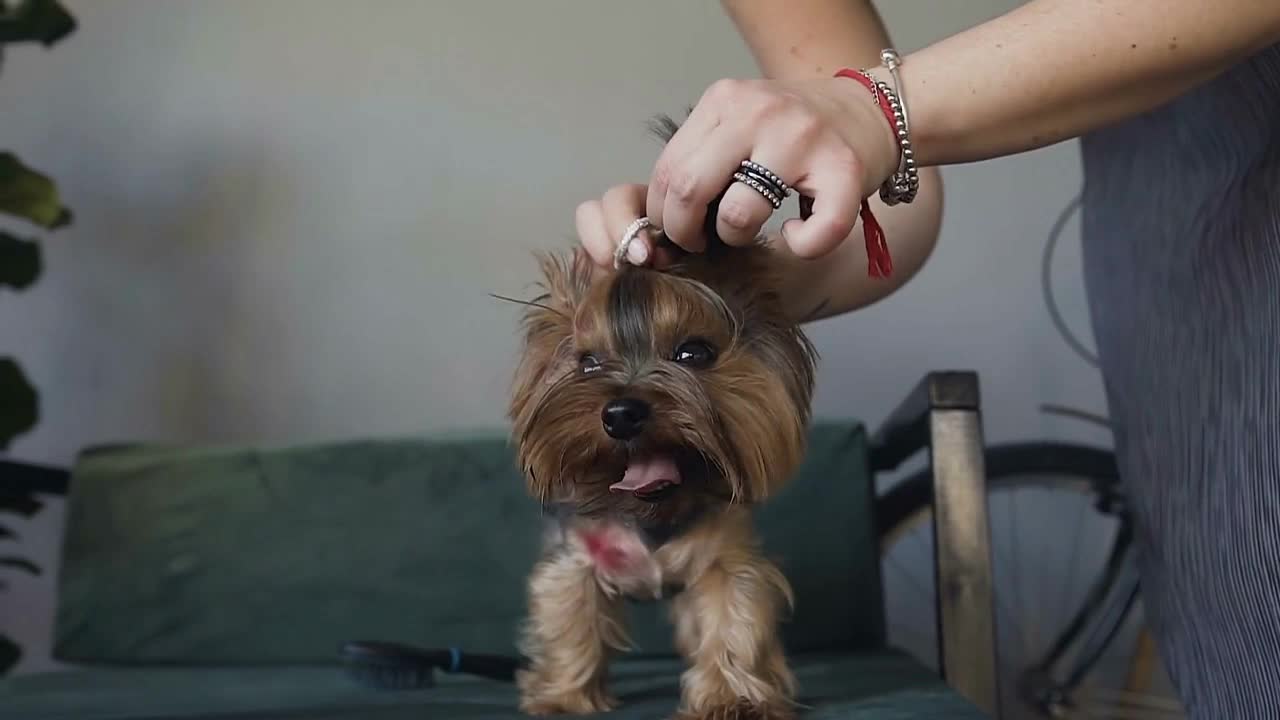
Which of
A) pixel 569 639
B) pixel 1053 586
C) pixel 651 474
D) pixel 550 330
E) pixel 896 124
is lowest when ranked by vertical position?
pixel 1053 586

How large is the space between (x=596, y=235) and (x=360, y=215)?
125 cm

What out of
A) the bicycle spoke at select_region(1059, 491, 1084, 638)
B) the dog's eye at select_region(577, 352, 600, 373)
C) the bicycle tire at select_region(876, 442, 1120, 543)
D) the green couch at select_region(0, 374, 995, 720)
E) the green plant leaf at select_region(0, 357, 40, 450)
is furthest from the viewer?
the bicycle spoke at select_region(1059, 491, 1084, 638)

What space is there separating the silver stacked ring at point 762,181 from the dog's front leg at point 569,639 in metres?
0.51

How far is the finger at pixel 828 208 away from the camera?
2.08ft

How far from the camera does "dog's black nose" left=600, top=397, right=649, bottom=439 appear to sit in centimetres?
85

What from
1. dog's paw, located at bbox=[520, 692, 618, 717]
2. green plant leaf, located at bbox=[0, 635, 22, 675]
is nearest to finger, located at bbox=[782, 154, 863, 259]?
dog's paw, located at bbox=[520, 692, 618, 717]

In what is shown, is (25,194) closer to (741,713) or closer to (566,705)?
(566,705)

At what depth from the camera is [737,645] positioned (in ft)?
3.16

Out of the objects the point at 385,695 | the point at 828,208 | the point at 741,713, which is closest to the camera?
the point at 828,208

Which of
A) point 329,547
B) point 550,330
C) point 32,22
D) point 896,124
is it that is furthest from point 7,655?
point 896,124

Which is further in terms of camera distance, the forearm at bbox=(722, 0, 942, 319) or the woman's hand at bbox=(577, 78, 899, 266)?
the forearm at bbox=(722, 0, 942, 319)

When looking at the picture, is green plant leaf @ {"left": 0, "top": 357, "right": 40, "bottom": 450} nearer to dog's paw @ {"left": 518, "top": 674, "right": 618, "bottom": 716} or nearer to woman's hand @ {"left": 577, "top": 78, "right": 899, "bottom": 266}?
dog's paw @ {"left": 518, "top": 674, "right": 618, "bottom": 716}

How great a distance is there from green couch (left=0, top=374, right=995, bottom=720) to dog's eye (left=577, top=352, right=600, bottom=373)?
0.63m

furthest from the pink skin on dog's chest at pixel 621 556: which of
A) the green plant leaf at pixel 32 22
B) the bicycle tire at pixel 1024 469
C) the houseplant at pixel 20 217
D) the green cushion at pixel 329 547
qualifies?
the green plant leaf at pixel 32 22
